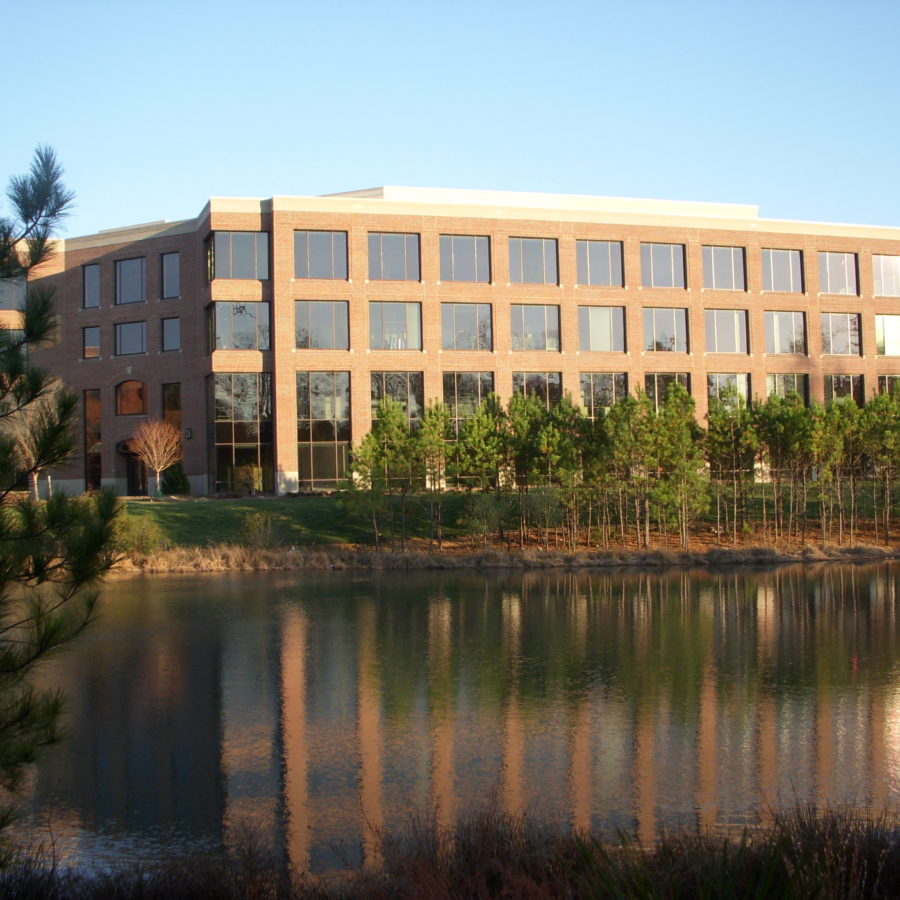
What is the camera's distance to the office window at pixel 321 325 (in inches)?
2007

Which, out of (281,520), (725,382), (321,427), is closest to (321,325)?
(321,427)

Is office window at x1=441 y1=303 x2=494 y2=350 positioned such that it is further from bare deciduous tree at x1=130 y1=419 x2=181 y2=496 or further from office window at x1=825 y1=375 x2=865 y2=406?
office window at x1=825 y1=375 x2=865 y2=406

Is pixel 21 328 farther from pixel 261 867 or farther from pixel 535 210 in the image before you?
pixel 535 210

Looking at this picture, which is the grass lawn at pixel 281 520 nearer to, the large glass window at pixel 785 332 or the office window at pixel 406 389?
the office window at pixel 406 389

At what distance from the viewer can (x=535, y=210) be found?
178 ft

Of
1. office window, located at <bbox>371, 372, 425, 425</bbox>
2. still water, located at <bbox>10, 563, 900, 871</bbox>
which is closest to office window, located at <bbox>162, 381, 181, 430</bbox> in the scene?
office window, located at <bbox>371, 372, 425, 425</bbox>

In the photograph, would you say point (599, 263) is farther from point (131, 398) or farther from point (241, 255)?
point (131, 398)

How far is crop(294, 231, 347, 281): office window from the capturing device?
51.1 metres

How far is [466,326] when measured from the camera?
5306 cm

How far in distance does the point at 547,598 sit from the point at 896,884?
20.0m

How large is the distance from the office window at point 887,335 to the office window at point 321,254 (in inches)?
1219

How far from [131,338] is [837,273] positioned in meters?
39.3

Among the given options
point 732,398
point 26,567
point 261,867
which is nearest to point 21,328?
point 26,567

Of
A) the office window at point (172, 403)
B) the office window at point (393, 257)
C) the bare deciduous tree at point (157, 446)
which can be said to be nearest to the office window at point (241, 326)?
the bare deciduous tree at point (157, 446)
